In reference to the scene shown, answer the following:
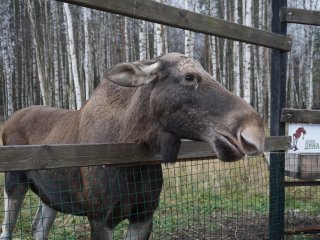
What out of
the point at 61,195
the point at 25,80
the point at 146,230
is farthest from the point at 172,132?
the point at 25,80

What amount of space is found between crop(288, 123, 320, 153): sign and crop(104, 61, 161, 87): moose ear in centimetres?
240

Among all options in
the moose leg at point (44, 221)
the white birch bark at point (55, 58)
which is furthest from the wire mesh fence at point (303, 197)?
the white birch bark at point (55, 58)

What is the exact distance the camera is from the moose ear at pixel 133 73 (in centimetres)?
328

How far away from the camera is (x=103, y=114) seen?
13.6 ft

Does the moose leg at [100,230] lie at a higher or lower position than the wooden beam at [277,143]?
lower

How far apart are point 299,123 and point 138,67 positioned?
2624mm

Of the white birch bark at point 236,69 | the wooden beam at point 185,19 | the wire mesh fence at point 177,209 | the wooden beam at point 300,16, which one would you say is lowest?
the wire mesh fence at point 177,209

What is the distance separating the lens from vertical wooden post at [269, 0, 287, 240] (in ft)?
17.2

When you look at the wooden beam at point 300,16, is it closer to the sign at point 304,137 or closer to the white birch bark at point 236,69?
the sign at point 304,137

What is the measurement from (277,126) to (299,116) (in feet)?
0.91

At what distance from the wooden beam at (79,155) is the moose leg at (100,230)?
0.64 meters

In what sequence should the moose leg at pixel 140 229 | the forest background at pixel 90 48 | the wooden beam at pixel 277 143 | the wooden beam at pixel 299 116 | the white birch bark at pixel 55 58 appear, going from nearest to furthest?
the moose leg at pixel 140 229, the wooden beam at pixel 277 143, the wooden beam at pixel 299 116, the white birch bark at pixel 55 58, the forest background at pixel 90 48

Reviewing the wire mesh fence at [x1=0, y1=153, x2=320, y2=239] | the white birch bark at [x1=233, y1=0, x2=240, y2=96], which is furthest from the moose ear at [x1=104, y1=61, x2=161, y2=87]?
the white birch bark at [x1=233, y1=0, x2=240, y2=96]

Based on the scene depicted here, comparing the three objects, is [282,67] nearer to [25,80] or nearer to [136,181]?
[136,181]
